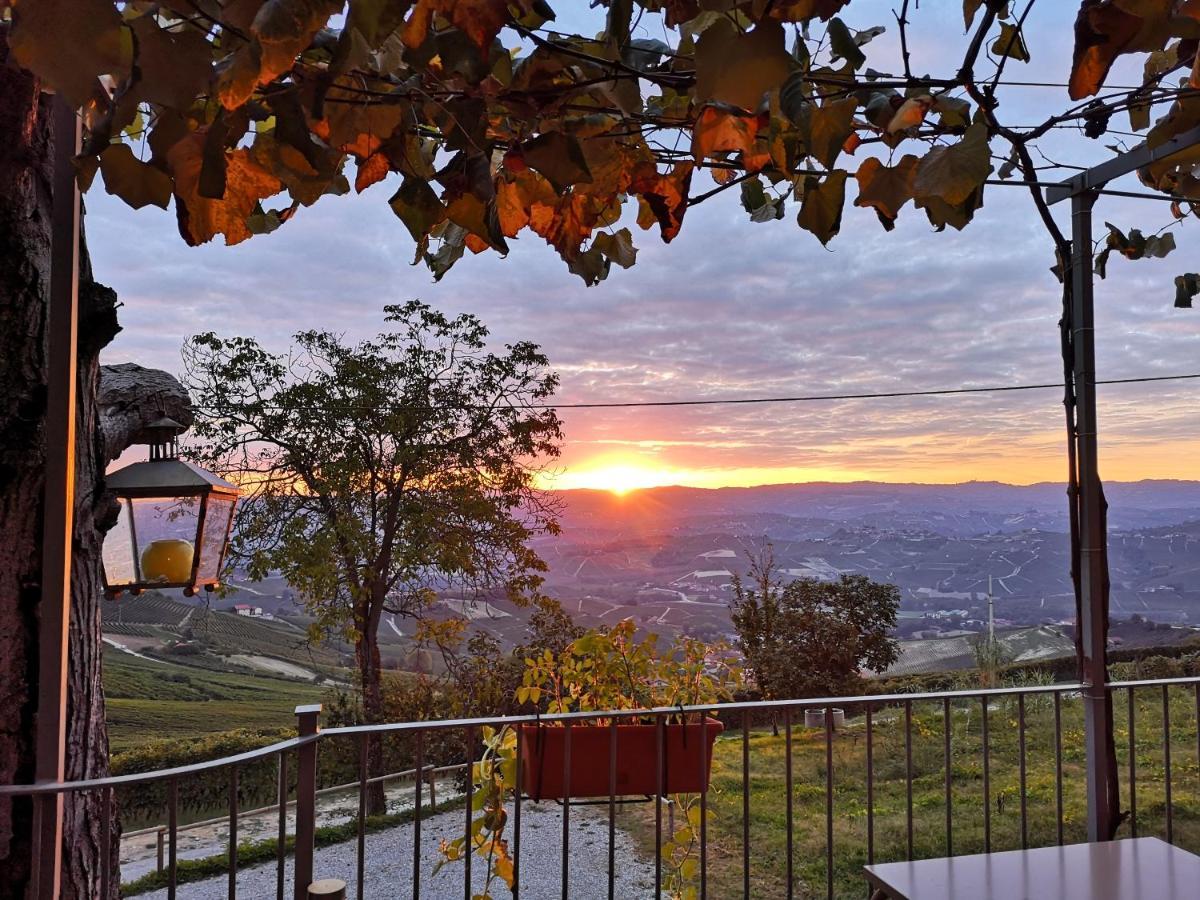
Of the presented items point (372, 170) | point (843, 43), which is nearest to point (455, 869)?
point (372, 170)

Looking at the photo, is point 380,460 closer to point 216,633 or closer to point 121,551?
point 216,633

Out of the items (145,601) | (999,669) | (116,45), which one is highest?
(116,45)

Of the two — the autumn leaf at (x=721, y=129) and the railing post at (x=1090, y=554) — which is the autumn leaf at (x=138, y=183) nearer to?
the autumn leaf at (x=721, y=129)

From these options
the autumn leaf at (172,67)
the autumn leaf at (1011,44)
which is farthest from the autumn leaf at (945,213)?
the autumn leaf at (172,67)

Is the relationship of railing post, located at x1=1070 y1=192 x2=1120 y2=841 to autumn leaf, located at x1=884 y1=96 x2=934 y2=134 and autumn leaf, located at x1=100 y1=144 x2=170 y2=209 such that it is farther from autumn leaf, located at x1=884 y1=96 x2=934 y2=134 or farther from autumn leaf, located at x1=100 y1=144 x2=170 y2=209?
autumn leaf, located at x1=100 y1=144 x2=170 y2=209

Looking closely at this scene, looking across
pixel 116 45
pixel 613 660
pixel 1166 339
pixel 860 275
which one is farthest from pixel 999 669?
pixel 116 45

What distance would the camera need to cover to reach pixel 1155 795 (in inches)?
282

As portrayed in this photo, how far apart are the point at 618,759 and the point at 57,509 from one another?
1473 mm

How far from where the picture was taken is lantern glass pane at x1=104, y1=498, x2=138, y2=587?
79.0 inches

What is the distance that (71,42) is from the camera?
23.0 inches

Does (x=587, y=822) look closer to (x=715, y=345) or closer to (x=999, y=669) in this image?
(x=999, y=669)

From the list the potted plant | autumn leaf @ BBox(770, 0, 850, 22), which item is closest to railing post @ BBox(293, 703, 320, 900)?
the potted plant

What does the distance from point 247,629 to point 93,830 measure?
26.3ft

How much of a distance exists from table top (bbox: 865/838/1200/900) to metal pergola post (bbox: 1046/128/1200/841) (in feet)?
2.56
